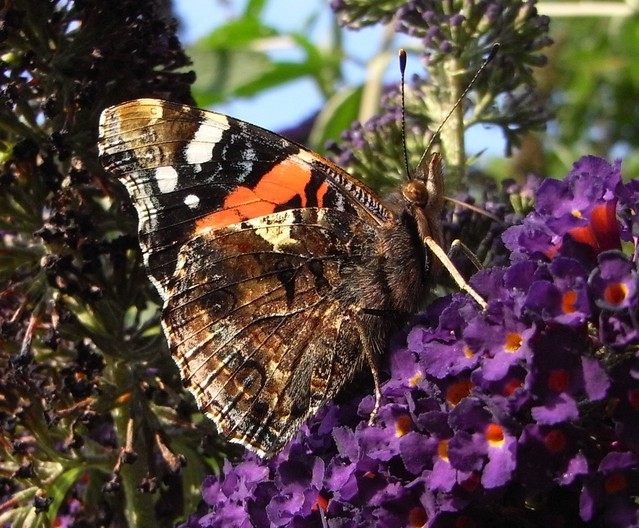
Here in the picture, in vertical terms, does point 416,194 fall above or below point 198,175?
below

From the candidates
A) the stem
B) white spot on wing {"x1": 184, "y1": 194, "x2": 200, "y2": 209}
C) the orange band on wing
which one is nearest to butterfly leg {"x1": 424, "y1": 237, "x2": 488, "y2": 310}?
the orange band on wing

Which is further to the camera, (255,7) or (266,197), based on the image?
(255,7)

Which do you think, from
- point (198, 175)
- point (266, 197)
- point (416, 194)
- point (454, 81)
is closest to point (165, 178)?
point (198, 175)

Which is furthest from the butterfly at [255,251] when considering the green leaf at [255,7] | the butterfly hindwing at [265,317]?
the green leaf at [255,7]

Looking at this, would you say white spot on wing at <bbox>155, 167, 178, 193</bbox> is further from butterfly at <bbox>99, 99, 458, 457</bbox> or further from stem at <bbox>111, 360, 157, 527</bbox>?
stem at <bbox>111, 360, 157, 527</bbox>

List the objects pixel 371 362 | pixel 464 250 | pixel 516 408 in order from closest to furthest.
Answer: pixel 516 408
pixel 371 362
pixel 464 250

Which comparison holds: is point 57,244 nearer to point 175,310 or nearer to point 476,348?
point 175,310

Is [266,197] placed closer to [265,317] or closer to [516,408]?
[265,317]
